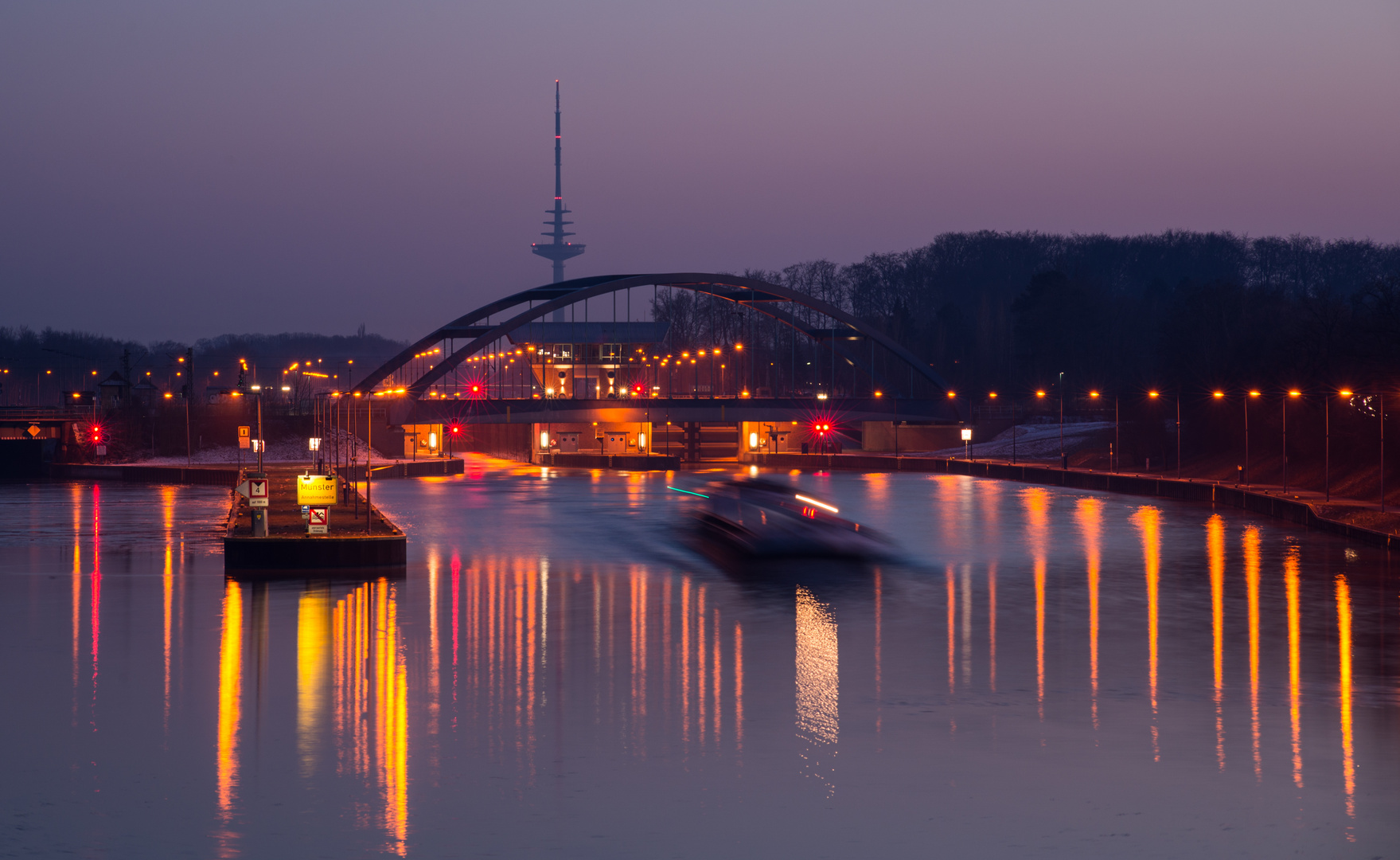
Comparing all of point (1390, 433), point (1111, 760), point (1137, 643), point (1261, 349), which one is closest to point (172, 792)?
point (1111, 760)

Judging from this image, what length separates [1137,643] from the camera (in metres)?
23.7

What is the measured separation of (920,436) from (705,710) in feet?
369

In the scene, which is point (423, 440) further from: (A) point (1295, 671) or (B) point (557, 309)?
(A) point (1295, 671)

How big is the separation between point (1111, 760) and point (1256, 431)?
246 ft

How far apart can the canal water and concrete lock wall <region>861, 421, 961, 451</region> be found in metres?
90.7

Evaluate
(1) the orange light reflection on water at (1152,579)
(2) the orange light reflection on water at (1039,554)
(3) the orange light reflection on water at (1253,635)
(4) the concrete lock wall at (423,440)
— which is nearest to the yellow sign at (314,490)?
(2) the orange light reflection on water at (1039,554)

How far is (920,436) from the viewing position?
129m

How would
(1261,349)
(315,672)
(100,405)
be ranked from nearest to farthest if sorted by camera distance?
1. (315,672)
2. (1261,349)
3. (100,405)

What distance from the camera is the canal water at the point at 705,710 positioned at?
523 inches

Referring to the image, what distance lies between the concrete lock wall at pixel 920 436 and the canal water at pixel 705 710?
298 feet

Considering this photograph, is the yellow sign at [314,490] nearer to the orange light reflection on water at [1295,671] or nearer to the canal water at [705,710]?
the canal water at [705,710]

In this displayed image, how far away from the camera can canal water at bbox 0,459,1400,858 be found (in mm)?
13273

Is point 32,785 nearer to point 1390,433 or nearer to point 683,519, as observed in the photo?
point 683,519

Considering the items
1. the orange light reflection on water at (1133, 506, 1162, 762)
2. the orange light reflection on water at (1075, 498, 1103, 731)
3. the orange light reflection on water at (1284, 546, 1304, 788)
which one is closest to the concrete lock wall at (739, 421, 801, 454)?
the orange light reflection on water at (1075, 498, 1103, 731)
